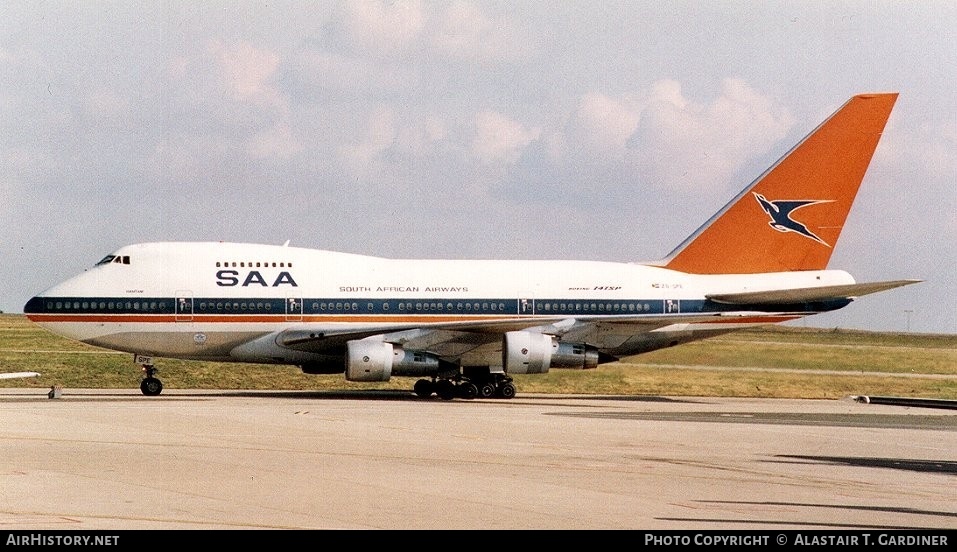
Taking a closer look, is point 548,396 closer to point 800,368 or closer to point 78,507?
point 800,368

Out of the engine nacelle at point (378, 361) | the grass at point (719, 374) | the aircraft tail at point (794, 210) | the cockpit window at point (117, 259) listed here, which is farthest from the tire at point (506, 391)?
the cockpit window at point (117, 259)

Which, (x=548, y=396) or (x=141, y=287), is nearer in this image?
(x=141, y=287)

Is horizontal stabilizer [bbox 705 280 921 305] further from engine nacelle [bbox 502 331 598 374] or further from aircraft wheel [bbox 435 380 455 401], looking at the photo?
aircraft wheel [bbox 435 380 455 401]

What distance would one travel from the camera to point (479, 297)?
1437 inches

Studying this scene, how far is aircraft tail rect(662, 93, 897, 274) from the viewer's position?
38.3m

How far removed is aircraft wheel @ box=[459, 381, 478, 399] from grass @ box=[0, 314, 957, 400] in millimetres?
3510

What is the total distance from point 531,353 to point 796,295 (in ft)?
28.1

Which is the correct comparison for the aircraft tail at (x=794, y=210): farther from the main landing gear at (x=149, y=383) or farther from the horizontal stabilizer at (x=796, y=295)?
the main landing gear at (x=149, y=383)

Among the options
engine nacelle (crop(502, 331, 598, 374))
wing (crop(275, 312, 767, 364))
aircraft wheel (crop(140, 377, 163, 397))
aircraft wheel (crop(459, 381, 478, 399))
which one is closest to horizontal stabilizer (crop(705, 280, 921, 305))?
wing (crop(275, 312, 767, 364))

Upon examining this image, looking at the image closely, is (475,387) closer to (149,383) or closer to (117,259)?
(149,383)

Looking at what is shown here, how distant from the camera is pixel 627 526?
12.2 meters
